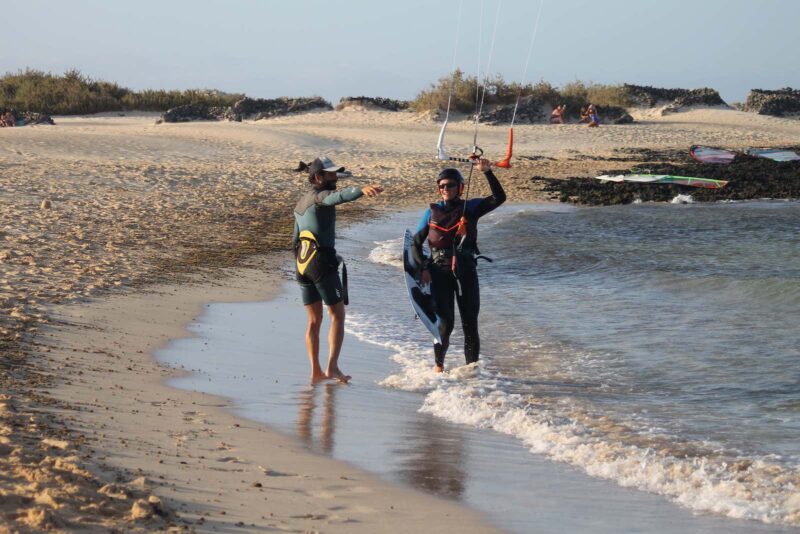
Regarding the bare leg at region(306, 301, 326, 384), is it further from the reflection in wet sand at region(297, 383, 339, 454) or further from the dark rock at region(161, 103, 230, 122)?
the dark rock at region(161, 103, 230, 122)

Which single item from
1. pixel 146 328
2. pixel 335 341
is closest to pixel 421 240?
pixel 335 341

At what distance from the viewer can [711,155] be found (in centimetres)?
3070

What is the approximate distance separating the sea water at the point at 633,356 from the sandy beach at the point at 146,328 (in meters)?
1.39

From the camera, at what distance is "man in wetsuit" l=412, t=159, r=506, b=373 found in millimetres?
8148

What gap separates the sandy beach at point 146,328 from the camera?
14.7 feet

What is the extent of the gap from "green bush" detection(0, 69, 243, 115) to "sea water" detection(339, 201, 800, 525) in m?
28.6

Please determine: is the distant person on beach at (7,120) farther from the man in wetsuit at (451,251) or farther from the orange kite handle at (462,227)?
the orange kite handle at (462,227)

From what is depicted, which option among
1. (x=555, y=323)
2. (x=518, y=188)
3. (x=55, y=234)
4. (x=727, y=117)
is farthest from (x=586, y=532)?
(x=727, y=117)

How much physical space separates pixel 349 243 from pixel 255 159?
1104 cm

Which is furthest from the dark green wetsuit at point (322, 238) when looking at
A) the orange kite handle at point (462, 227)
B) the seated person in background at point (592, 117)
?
the seated person in background at point (592, 117)

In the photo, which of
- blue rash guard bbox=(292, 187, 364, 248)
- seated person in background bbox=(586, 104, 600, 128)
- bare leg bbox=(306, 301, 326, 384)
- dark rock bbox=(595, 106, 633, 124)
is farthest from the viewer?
dark rock bbox=(595, 106, 633, 124)

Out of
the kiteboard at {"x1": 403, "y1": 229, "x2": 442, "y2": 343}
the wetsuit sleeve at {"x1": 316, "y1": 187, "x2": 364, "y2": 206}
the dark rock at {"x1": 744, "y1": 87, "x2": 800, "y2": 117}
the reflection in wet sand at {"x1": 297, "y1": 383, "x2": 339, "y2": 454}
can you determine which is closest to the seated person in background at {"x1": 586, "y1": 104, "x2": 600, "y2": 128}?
the dark rock at {"x1": 744, "y1": 87, "x2": 800, "y2": 117}

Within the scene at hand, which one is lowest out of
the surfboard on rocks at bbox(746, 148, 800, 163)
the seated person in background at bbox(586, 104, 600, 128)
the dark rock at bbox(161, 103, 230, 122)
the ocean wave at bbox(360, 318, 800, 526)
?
the ocean wave at bbox(360, 318, 800, 526)

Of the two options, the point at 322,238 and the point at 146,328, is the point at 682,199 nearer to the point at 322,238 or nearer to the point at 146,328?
the point at 146,328
